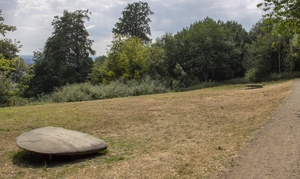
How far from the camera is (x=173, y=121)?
904 centimetres

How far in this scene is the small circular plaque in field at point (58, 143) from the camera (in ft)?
17.1

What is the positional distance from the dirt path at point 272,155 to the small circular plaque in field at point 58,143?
3.01 metres

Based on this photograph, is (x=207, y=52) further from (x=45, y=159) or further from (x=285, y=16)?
(x=45, y=159)

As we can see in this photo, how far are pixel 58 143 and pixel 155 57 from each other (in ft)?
83.5

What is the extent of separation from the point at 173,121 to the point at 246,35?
120 ft

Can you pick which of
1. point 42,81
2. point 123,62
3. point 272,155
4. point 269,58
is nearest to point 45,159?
point 272,155

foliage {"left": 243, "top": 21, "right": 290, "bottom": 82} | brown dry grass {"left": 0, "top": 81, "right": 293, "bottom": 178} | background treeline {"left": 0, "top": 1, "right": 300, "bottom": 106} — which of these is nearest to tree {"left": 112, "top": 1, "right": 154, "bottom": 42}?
background treeline {"left": 0, "top": 1, "right": 300, "bottom": 106}

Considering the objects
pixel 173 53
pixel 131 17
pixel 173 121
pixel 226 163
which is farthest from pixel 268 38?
pixel 226 163

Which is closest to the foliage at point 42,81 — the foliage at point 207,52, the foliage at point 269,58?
the foliage at point 207,52

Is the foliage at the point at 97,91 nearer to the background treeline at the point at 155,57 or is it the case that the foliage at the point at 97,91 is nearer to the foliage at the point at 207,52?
the background treeline at the point at 155,57

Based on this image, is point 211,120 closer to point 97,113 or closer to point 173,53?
point 97,113

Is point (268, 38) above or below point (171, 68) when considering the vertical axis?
above

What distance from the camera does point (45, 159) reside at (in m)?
5.53

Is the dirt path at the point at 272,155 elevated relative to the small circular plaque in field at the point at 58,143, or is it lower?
lower
